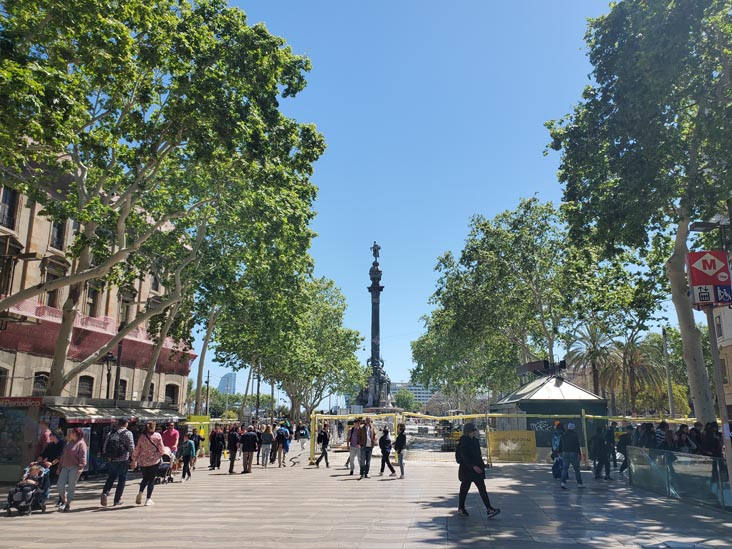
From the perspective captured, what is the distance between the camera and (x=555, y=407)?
24.7m

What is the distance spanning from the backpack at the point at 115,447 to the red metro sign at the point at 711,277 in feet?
36.0

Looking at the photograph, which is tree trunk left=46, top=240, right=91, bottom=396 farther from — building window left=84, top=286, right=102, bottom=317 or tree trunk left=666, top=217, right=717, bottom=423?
tree trunk left=666, top=217, right=717, bottom=423

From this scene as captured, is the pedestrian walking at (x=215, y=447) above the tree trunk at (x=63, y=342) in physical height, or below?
below

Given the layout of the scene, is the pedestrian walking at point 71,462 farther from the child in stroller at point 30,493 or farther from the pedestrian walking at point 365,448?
the pedestrian walking at point 365,448

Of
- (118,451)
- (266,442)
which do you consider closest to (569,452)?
(118,451)

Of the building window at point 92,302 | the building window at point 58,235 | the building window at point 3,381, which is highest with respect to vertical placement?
the building window at point 58,235

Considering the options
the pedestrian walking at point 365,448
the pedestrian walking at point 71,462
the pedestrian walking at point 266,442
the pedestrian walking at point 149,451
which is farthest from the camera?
the pedestrian walking at point 266,442

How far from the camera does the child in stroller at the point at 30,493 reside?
1066 cm

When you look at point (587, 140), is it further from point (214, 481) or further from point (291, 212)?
point (214, 481)

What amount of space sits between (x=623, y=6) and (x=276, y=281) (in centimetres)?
1622

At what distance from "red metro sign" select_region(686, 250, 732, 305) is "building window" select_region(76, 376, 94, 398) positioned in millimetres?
30522

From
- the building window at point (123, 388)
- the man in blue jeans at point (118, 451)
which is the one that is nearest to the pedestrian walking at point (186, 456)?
the man in blue jeans at point (118, 451)

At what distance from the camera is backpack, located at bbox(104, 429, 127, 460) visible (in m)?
11.2

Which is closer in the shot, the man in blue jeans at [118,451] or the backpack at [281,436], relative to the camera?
the man in blue jeans at [118,451]
